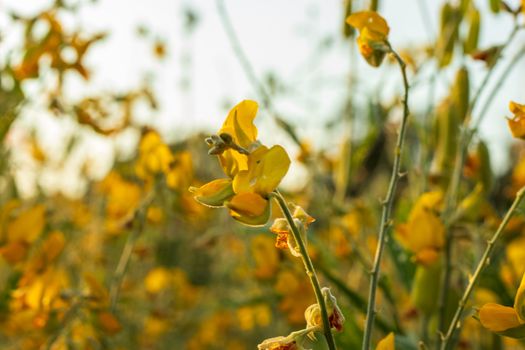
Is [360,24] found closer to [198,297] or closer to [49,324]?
[49,324]

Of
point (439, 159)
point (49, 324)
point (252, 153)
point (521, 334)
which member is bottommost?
point (49, 324)

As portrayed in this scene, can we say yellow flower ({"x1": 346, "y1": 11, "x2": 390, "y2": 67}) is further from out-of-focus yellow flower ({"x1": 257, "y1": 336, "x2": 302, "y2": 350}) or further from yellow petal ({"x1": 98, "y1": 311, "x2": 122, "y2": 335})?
yellow petal ({"x1": 98, "y1": 311, "x2": 122, "y2": 335})

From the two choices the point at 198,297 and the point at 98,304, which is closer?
the point at 98,304

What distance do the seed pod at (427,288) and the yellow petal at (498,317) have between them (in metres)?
0.44

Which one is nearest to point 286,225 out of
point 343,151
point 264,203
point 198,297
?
point 264,203

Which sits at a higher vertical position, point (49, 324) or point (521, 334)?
point (521, 334)

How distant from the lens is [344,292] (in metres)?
0.99

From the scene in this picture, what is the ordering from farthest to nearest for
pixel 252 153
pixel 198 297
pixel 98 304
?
pixel 198 297 < pixel 98 304 < pixel 252 153

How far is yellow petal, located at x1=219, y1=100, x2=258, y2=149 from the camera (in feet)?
1.59

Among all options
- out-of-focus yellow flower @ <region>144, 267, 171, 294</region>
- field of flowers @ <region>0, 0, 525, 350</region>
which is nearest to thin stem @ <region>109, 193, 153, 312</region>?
field of flowers @ <region>0, 0, 525, 350</region>

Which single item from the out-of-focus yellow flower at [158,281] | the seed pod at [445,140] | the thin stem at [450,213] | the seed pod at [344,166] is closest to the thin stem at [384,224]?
the thin stem at [450,213]

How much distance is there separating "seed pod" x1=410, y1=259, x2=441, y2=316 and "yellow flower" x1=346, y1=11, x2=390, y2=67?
413mm

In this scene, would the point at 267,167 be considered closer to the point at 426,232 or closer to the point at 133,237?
the point at 426,232

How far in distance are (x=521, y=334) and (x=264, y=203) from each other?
236 millimetres
